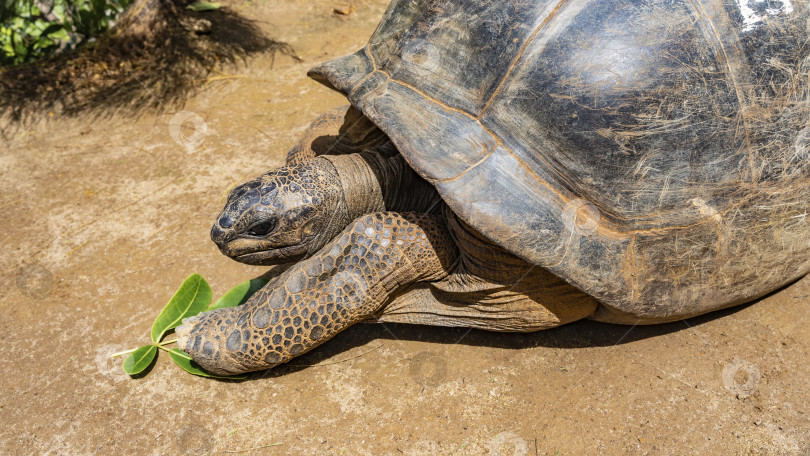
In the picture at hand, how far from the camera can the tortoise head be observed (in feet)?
8.99

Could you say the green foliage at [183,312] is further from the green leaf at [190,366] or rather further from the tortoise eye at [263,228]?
the tortoise eye at [263,228]

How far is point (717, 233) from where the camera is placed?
248cm

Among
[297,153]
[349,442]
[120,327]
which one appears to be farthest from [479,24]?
[120,327]

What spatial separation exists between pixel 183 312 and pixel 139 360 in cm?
32

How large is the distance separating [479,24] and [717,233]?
1349 millimetres

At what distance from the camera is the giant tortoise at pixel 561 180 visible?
2357mm

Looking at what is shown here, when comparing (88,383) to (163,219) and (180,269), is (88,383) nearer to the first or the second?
(180,269)

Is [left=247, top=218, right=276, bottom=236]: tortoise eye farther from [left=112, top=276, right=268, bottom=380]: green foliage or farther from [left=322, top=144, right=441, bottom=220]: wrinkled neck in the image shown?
[left=112, top=276, right=268, bottom=380]: green foliage

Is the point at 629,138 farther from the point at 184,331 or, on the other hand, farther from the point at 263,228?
the point at 184,331

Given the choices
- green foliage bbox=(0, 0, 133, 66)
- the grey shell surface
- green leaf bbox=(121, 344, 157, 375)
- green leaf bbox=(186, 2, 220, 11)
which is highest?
the grey shell surface

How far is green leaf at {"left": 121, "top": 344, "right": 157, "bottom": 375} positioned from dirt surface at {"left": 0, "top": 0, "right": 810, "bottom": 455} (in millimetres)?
83

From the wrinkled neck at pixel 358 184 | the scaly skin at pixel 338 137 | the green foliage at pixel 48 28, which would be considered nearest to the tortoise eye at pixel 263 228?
the wrinkled neck at pixel 358 184

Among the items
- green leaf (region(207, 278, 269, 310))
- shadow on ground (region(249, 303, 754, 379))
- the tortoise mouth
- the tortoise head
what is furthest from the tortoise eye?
shadow on ground (region(249, 303, 754, 379))

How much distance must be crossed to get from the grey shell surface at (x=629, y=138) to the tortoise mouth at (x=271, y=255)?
2.61 ft
